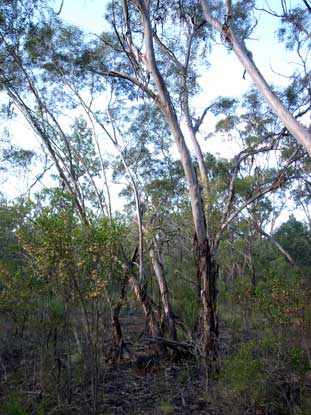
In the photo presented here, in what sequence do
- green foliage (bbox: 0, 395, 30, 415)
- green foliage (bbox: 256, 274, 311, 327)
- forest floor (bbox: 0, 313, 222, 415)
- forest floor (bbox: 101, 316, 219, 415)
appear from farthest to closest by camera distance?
forest floor (bbox: 101, 316, 219, 415) < green foliage (bbox: 256, 274, 311, 327) < forest floor (bbox: 0, 313, 222, 415) < green foliage (bbox: 0, 395, 30, 415)

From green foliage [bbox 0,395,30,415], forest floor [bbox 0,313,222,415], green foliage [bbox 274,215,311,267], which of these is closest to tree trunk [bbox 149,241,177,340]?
forest floor [bbox 0,313,222,415]

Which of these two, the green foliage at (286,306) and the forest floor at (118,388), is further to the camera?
the green foliage at (286,306)

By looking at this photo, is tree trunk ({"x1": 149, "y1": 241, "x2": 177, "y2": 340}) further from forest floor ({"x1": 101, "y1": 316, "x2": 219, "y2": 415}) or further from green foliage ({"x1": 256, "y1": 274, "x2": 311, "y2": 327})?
green foliage ({"x1": 256, "y1": 274, "x2": 311, "y2": 327})

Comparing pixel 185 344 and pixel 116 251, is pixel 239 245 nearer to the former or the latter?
pixel 185 344

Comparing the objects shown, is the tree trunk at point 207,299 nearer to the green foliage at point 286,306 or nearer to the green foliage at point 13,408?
the green foliage at point 286,306

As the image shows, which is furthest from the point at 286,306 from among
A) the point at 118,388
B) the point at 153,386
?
the point at 118,388

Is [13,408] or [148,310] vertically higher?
[148,310]

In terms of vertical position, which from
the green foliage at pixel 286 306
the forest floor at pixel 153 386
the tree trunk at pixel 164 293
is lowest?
the forest floor at pixel 153 386

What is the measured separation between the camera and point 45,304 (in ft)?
23.1

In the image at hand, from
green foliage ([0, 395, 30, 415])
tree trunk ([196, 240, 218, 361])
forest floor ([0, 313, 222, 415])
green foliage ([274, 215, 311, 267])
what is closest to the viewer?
green foliage ([0, 395, 30, 415])

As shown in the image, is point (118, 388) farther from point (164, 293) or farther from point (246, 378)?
point (164, 293)

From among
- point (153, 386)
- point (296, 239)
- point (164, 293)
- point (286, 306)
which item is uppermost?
point (296, 239)

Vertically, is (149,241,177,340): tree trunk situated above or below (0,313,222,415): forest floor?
above

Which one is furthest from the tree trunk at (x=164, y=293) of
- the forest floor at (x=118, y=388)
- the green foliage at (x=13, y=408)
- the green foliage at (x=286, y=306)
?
the green foliage at (x=13, y=408)
